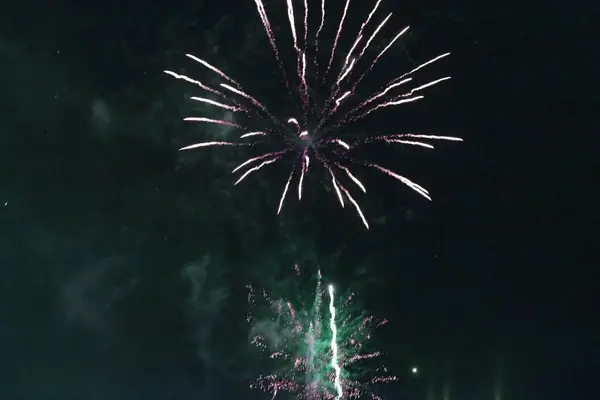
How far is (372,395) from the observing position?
37.3 metres

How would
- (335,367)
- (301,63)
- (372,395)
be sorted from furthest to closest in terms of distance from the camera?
1. (372,395)
2. (335,367)
3. (301,63)

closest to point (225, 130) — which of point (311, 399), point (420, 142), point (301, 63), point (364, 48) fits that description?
point (301, 63)

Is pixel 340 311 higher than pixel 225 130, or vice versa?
pixel 225 130

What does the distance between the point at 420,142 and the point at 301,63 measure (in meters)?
8.54

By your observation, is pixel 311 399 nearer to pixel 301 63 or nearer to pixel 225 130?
pixel 225 130

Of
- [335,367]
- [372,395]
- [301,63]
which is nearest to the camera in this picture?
[301,63]

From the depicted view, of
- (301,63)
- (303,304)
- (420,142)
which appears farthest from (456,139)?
(303,304)

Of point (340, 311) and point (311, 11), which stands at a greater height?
point (311, 11)

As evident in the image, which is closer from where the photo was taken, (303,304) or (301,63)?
(301,63)

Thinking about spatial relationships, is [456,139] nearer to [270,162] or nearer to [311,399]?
[270,162]

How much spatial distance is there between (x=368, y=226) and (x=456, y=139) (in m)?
7.22

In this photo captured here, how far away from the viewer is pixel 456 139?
1423 inches

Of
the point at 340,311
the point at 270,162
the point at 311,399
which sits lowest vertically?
the point at 311,399

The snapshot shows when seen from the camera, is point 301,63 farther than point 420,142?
No
